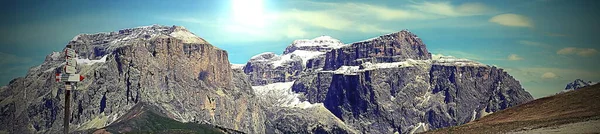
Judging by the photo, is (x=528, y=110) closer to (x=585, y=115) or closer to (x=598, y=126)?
(x=585, y=115)

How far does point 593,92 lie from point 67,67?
52143 millimetres

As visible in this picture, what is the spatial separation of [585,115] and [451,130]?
41.6 ft

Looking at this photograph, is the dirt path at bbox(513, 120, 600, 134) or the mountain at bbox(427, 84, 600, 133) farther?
the mountain at bbox(427, 84, 600, 133)

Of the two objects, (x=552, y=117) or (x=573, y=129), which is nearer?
(x=573, y=129)

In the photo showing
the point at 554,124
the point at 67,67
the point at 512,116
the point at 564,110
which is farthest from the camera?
the point at 512,116

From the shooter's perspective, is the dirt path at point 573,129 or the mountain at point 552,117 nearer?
the dirt path at point 573,129

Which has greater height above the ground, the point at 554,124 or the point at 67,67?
the point at 67,67

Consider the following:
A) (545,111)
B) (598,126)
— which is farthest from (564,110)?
(598,126)

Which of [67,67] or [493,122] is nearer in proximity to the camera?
[67,67]

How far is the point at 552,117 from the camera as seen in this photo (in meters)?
61.9

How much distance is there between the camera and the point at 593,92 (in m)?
68.2

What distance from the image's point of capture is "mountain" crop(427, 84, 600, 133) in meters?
52.3

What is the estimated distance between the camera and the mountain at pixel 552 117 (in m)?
52.3

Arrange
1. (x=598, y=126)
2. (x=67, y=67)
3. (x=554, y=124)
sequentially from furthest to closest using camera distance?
(x=554, y=124), (x=598, y=126), (x=67, y=67)
